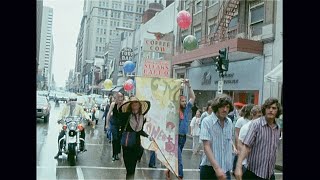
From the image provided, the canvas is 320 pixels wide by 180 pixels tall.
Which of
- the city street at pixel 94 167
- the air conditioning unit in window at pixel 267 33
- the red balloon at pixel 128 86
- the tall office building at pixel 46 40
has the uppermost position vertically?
the air conditioning unit in window at pixel 267 33

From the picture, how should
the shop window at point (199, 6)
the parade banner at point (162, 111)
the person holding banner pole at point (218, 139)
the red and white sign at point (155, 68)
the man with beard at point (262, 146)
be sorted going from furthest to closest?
the shop window at point (199, 6) < the red and white sign at point (155, 68) < the parade banner at point (162, 111) < the person holding banner pole at point (218, 139) < the man with beard at point (262, 146)

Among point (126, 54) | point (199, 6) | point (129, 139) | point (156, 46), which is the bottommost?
point (129, 139)

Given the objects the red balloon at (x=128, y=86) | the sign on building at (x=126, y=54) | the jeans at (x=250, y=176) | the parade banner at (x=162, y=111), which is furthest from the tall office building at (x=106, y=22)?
the jeans at (x=250, y=176)

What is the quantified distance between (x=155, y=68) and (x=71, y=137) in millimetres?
2646

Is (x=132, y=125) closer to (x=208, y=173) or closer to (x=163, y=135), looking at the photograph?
(x=163, y=135)

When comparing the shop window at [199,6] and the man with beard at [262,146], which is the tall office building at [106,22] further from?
the man with beard at [262,146]

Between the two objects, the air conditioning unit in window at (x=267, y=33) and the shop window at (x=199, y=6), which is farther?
the shop window at (x=199, y=6)

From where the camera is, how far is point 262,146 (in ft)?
12.4

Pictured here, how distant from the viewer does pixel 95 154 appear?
8812 millimetres

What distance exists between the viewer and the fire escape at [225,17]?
599 inches

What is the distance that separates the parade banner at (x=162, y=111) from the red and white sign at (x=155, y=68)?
3062 mm

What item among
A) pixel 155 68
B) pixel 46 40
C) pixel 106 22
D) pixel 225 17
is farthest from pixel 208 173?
pixel 106 22
